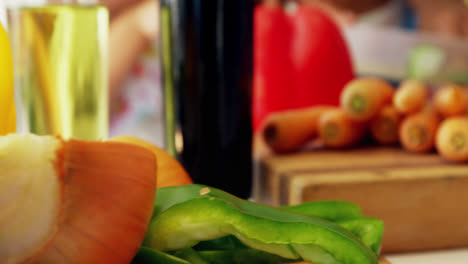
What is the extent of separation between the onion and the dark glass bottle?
1.22 ft

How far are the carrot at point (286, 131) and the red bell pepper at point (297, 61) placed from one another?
0.75 ft

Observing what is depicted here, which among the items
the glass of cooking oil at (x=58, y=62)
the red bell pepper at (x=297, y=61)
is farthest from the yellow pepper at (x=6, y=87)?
the red bell pepper at (x=297, y=61)

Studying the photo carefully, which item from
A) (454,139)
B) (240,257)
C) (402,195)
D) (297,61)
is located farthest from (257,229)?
(297,61)

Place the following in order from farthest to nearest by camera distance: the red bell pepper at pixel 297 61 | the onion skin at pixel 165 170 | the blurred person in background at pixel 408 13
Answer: the blurred person in background at pixel 408 13 → the red bell pepper at pixel 297 61 → the onion skin at pixel 165 170

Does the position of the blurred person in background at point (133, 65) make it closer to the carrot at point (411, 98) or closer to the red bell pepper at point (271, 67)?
the red bell pepper at point (271, 67)

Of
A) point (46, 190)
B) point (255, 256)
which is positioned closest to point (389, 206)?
point (255, 256)

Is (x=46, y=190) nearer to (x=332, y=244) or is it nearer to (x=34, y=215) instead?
(x=34, y=215)

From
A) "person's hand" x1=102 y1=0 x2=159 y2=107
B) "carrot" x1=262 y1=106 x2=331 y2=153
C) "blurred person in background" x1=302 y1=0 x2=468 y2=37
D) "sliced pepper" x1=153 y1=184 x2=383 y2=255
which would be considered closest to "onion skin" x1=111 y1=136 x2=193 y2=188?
"sliced pepper" x1=153 y1=184 x2=383 y2=255

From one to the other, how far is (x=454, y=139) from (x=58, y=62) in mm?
487

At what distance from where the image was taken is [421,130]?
72 centimetres

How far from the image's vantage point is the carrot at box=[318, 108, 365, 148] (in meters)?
0.76

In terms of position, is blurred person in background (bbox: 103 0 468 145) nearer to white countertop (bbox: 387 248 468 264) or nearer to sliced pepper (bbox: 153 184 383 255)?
white countertop (bbox: 387 248 468 264)

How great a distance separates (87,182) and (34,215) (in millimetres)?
25

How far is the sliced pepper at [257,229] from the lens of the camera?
0.76 ft
